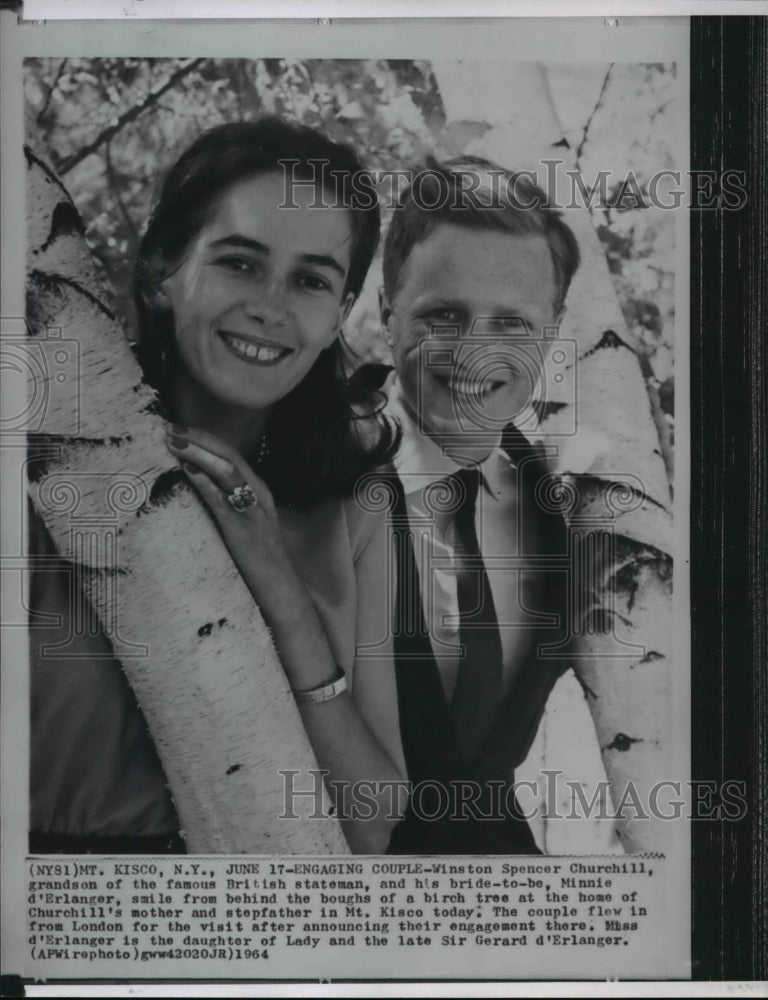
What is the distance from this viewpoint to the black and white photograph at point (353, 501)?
8.55 ft

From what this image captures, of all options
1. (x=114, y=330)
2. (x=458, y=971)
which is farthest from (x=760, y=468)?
(x=114, y=330)

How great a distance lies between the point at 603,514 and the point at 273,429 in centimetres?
93

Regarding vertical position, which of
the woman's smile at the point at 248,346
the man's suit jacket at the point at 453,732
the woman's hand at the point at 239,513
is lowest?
the man's suit jacket at the point at 453,732

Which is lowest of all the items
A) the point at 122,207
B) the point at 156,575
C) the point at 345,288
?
the point at 156,575

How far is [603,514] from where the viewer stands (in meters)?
2.66

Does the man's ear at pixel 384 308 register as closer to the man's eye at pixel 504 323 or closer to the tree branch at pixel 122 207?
the man's eye at pixel 504 323

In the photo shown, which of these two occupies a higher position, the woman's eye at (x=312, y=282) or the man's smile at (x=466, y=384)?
the woman's eye at (x=312, y=282)

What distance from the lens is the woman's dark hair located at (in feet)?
8.57

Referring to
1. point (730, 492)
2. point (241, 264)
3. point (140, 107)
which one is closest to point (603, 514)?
point (730, 492)

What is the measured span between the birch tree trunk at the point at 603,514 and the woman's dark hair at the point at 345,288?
361mm

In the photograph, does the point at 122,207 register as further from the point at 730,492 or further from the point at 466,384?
the point at 730,492

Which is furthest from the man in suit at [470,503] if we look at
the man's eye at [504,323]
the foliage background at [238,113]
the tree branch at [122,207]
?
the tree branch at [122,207]

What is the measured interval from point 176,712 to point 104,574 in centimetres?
42

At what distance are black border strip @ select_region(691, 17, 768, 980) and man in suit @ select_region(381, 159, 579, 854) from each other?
42 cm
